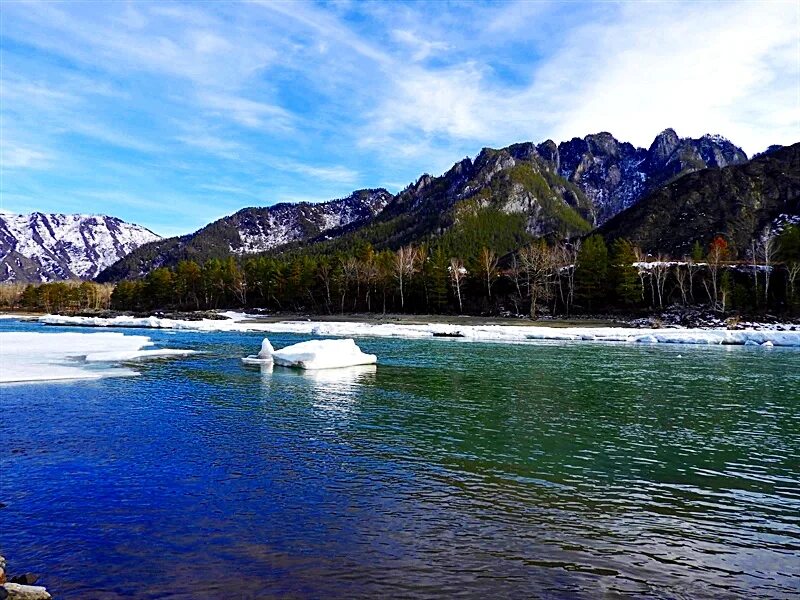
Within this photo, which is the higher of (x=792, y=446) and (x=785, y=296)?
(x=785, y=296)

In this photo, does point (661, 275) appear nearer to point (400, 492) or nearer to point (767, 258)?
point (767, 258)

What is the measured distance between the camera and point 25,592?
269 inches

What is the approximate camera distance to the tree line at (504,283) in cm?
8269

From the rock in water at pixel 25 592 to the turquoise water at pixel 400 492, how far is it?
50 centimetres

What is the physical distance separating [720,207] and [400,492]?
161m

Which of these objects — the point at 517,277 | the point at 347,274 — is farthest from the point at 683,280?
the point at 347,274

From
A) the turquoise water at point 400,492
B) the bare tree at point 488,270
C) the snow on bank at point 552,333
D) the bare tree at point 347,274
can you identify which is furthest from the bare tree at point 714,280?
the bare tree at point 347,274

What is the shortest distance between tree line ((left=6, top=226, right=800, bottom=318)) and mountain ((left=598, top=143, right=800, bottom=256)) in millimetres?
12483

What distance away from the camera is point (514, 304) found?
98.9m

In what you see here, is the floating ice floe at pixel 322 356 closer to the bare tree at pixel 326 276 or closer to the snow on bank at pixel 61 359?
the snow on bank at pixel 61 359

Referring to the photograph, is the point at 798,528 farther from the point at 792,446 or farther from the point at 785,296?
the point at 785,296

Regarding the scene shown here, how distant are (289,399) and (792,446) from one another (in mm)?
17812

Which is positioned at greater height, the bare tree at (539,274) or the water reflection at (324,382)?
the bare tree at (539,274)

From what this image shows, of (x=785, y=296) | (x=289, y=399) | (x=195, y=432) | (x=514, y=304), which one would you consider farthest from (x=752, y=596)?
(x=514, y=304)
